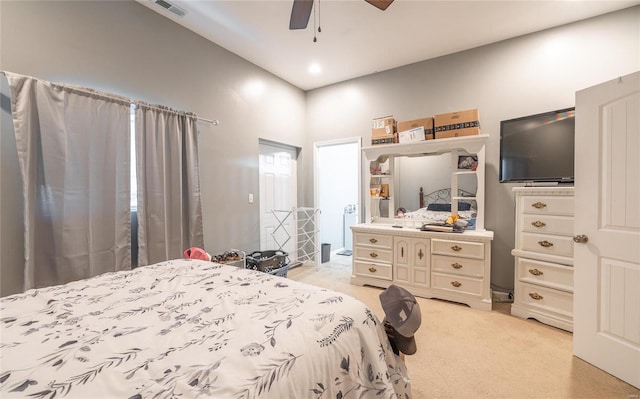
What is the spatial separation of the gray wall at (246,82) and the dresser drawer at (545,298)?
0.49 metres

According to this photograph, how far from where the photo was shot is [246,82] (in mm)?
3287

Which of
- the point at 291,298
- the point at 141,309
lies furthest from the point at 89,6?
the point at 291,298

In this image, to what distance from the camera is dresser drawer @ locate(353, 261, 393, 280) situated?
314cm

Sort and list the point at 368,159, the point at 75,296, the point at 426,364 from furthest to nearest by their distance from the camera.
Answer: the point at 368,159 → the point at 426,364 → the point at 75,296

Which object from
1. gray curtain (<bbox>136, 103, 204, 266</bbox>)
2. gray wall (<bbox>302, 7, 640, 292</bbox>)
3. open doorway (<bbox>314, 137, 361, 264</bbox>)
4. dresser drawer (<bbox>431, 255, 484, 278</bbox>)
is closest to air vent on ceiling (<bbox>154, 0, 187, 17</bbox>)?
Answer: gray curtain (<bbox>136, 103, 204, 266</bbox>)

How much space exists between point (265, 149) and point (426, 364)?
3.04m

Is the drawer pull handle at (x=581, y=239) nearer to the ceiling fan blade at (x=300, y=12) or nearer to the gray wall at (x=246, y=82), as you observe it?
the gray wall at (x=246, y=82)

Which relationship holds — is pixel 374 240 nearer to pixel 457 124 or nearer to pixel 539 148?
pixel 457 124

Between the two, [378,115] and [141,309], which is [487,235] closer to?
[378,115]

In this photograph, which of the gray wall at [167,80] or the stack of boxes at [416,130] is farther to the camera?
the stack of boxes at [416,130]

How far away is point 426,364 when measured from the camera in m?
1.78

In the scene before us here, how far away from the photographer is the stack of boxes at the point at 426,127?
2.85m

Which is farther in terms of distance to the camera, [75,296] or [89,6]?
[89,6]

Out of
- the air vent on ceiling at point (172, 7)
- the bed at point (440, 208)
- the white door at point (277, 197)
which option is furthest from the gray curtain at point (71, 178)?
the bed at point (440, 208)
